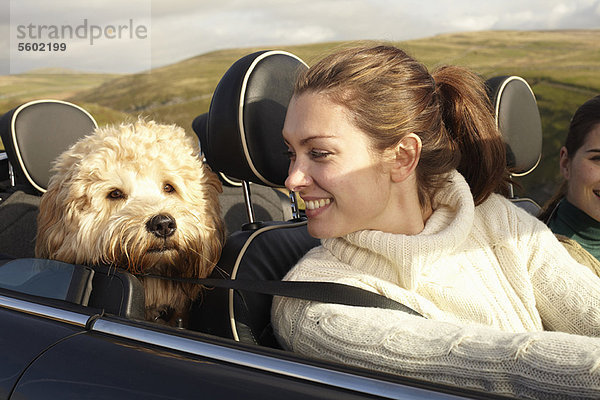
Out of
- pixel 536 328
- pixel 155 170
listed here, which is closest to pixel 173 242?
pixel 155 170

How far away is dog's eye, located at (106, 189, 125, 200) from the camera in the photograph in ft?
7.57

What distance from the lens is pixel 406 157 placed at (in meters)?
2.25

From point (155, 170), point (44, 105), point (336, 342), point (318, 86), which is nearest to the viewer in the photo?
point (336, 342)

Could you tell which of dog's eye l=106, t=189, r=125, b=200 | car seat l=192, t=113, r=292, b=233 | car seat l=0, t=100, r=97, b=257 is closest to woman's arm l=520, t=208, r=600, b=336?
dog's eye l=106, t=189, r=125, b=200

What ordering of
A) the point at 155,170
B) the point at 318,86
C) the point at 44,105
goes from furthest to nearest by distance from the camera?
the point at 44,105 → the point at 155,170 → the point at 318,86

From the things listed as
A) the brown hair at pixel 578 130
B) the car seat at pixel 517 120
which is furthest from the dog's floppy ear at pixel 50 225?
the brown hair at pixel 578 130

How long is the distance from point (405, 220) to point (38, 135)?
7.08ft

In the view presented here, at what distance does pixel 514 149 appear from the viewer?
11.4 ft

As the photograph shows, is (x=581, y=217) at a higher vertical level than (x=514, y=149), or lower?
lower

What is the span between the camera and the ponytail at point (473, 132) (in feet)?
8.04

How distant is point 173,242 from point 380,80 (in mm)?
939

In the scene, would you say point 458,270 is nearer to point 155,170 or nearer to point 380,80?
→ point 380,80

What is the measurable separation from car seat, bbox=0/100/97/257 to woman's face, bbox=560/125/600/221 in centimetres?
267

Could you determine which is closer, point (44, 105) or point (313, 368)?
point (313, 368)
